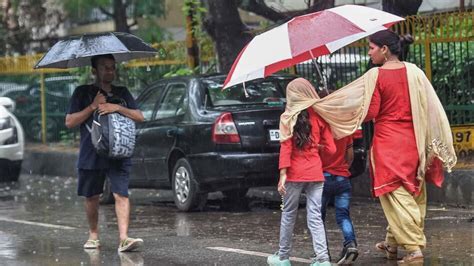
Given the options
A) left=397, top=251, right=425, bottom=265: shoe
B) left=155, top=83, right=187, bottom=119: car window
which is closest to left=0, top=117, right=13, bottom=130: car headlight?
left=155, top=83, right=187, bottom=119: car window

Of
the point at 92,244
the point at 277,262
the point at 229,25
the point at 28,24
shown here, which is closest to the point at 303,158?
the point at 277,262

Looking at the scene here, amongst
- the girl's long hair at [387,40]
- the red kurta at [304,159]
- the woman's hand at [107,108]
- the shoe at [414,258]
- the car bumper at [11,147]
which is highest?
the girl's long hair at [387,40]

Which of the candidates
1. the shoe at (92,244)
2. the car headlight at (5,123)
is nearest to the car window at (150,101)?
the car headlight at (5,123)

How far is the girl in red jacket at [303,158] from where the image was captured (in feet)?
26.2

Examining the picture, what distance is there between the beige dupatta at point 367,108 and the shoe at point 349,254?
77 centimetres

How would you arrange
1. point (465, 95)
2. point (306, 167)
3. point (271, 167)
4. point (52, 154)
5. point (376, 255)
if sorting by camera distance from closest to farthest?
point (306, 167) < point (376, 255) < point (271, 167) < point (465, 95) < point (52, 154)

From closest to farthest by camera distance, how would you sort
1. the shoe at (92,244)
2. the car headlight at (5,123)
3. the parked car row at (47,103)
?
1. the shoe at (92,244)
2. the car headlight at (5,123)
3. the parked car row at (47,103)

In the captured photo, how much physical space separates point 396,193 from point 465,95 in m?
5.46

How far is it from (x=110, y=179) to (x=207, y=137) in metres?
2.88

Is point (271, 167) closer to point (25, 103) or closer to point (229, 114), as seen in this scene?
point (229, 114)

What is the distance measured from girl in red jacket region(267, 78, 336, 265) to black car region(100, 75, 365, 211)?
360 cm

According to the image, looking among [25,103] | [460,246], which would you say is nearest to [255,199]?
[460,246]

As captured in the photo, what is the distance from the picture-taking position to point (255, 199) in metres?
14.4

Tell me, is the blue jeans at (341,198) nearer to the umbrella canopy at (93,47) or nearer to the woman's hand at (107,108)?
the woman's hand at (107,108)
